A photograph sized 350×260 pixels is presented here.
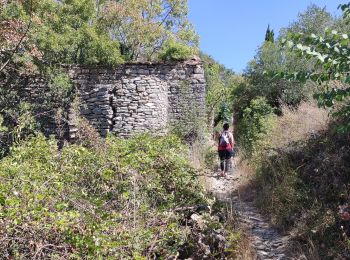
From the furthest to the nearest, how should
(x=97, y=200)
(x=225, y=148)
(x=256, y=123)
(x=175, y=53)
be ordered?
(x=256, y=123), (x=175, y=53), (x=225, y=148), (x=97, y=200)

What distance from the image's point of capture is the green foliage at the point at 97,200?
2.73m

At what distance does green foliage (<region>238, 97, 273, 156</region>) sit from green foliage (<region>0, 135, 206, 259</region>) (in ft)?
18.7

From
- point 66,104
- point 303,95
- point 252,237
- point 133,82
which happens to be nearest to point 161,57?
point 133,82

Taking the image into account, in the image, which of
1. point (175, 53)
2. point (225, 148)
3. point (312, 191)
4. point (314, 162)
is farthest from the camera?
point (175, 53)

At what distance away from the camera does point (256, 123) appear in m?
13.3

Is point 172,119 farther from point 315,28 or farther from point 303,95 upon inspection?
point 315,28

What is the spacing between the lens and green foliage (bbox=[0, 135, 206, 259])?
273 centimetres

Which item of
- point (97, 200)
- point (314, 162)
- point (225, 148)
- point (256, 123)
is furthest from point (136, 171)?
point (256, 123)

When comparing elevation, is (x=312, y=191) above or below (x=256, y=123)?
below

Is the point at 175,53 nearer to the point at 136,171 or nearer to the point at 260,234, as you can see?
the point at 260,234

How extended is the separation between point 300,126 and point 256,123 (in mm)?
5074

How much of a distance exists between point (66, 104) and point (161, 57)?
10.3 feet

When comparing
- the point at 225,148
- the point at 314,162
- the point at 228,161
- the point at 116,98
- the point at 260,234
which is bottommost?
the point at 260,234

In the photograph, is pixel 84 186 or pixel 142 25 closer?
pixel 84 186
